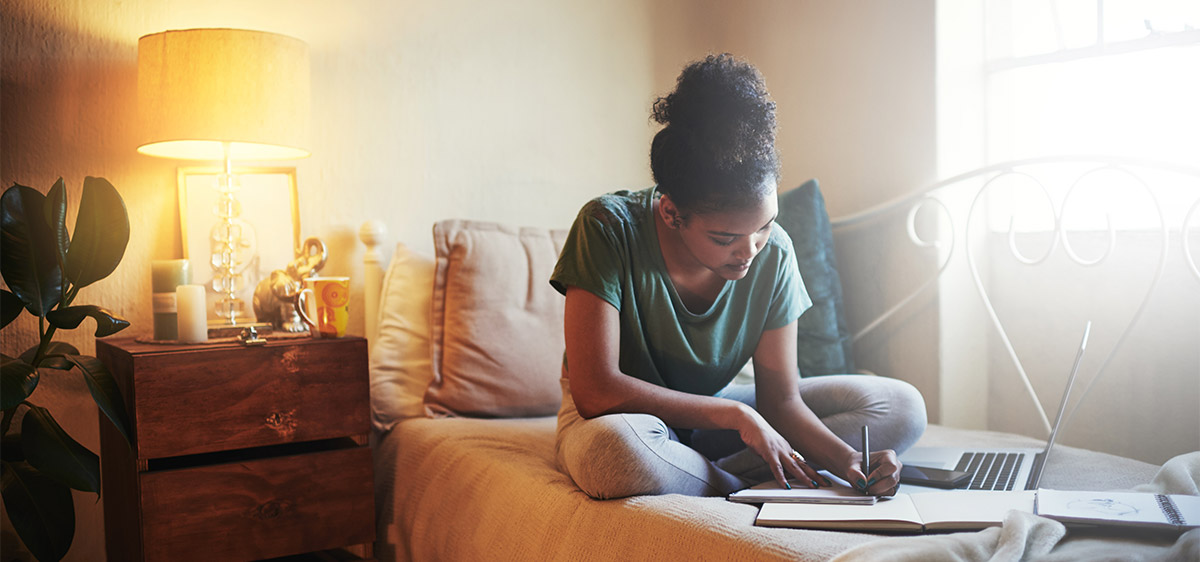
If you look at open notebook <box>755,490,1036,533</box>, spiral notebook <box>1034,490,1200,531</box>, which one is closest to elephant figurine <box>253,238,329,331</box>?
open notebook <box>755,490,1036,533</box>

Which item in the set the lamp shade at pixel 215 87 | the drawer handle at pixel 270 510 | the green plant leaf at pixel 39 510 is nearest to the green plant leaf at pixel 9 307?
the green plant leaf at pixel 39 510

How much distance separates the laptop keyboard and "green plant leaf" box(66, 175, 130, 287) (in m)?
1.41

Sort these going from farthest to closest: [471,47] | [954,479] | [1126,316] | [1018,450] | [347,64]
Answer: [471,47] < [347,64] < [1126,316] < [1018,450] < [954,479]

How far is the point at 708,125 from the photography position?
4.23ft

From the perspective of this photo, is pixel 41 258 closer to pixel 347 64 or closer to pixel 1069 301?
pixel 347 64

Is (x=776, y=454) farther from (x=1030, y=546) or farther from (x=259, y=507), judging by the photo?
(x=259, y=507)

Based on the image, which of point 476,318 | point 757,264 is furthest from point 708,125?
point 476,318

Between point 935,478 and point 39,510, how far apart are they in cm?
139

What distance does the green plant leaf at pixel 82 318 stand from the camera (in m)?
1.38

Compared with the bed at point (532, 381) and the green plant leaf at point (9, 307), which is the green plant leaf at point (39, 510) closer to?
the green plant leaf at point (9, 307)

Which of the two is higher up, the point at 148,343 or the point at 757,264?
the point at 757,264

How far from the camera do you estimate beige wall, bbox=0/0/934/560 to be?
1.78 m

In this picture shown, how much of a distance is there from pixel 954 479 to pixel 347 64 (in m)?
1.62

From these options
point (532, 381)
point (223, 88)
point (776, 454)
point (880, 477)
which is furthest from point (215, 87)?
point (880, 477)
